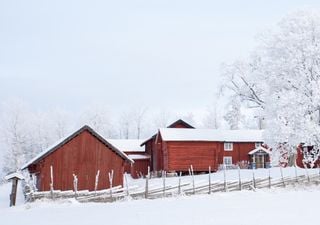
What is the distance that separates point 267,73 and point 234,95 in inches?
352

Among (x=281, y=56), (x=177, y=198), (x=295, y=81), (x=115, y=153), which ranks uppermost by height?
A: (x=281, y=56)

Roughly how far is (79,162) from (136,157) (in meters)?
30.6

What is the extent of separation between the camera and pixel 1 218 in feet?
65.3

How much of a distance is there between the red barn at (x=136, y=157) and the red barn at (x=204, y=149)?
3377 millimetres

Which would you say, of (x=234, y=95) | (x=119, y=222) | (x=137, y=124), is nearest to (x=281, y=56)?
(x=234, y=95)

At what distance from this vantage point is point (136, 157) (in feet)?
209

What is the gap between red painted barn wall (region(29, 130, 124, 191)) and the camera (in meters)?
32.4

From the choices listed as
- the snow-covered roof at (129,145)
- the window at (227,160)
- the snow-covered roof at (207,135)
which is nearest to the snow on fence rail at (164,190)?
the snow-covered roof at (207,135)

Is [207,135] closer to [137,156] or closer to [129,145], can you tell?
[137,156]

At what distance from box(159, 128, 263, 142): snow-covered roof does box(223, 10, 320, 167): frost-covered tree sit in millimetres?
13889

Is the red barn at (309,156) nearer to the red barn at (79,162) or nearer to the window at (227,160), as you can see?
the window at (227,160)

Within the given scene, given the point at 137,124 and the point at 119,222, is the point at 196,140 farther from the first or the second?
the point at 137,124

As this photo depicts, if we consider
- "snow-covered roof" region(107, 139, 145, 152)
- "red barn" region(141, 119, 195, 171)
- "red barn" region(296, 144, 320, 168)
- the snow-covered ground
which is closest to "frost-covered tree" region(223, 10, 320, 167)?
"red barn" region(296, 144, 320, 168)

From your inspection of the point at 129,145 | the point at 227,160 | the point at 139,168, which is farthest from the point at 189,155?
the point at 129,145
